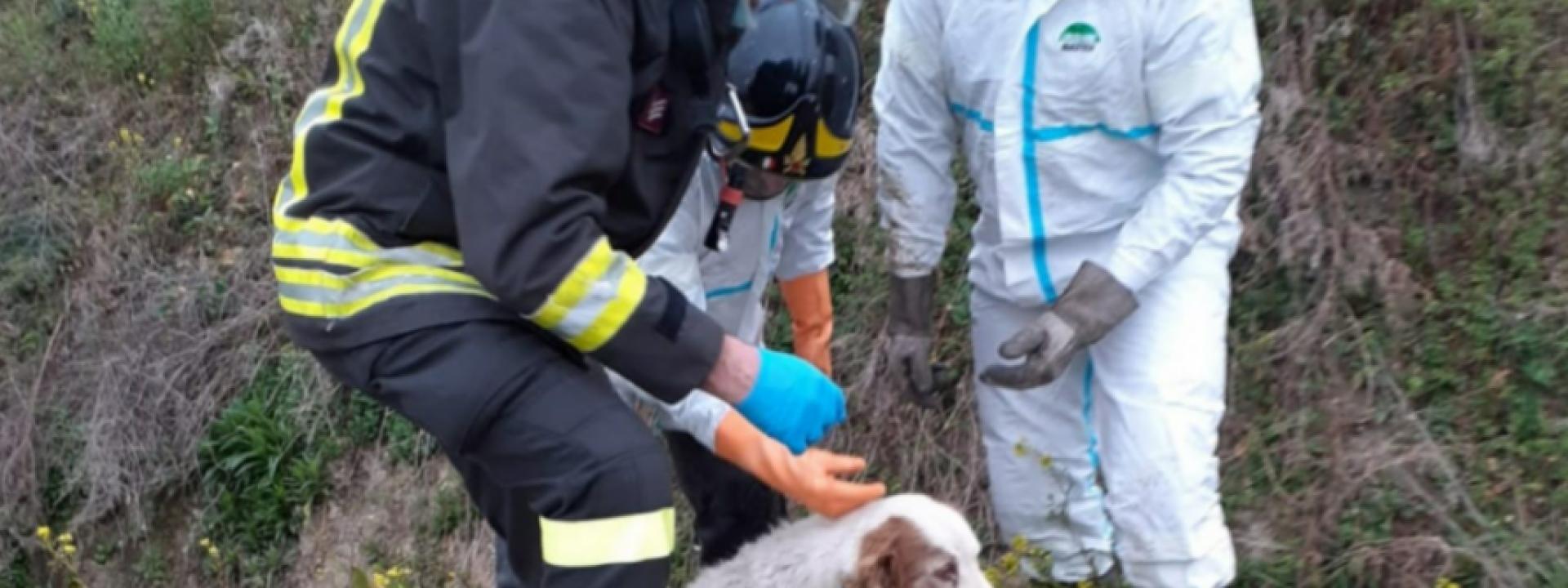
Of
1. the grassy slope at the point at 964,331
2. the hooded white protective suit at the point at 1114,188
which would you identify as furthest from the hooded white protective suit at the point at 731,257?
the grassy slope at the point at 964,331

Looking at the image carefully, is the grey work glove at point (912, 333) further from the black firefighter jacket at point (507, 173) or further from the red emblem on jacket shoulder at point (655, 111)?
the red emblem on jacket shoulder at point (655, 111)

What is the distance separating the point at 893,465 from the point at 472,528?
1505mm

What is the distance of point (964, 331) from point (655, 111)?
2910mm

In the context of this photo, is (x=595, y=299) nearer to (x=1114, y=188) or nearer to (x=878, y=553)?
(x=878, y=553)

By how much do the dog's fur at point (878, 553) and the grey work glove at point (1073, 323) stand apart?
2.11ft

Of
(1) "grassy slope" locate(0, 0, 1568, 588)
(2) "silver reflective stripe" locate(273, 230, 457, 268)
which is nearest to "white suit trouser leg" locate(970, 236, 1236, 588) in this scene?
(1) "grassy slope" locate(0, 0, 1568, 588)

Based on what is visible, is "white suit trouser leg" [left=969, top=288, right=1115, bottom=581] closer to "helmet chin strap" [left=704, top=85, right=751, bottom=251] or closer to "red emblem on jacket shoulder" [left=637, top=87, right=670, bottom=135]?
"helmet chin strap" [left=704, top=85, right=751, bottom=251]

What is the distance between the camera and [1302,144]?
5.41 meters

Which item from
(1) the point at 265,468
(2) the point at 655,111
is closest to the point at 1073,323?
(2) the point at 655,111

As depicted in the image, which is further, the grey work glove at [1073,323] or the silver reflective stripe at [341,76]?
the grey work glove at [1073,323]

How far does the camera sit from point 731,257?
417 centimetres

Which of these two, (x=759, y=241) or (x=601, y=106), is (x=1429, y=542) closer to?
(x=759, y=241)

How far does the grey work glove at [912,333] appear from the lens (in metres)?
4.37

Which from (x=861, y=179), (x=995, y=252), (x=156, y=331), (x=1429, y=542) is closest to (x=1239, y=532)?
(x=1429, y=542)
